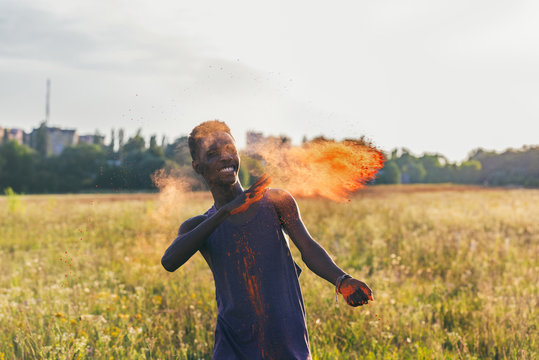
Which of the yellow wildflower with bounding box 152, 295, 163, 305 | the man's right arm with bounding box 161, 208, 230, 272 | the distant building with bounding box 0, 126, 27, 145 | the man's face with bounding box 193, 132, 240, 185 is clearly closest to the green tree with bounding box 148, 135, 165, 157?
the man's face with bounding box 193, 132, 240, 185

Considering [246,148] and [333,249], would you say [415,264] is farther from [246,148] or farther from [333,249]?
[246,148]

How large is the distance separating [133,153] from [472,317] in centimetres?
400

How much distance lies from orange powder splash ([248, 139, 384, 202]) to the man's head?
10.2 inches

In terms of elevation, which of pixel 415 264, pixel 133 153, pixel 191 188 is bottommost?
pixel 415 264

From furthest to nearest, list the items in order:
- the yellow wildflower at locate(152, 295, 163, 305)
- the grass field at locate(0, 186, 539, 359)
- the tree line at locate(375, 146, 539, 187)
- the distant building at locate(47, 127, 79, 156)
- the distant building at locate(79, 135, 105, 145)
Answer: the distant building at locate(47, 127, 79, 156) → the tree line at locate(375, 146, 539, 187) → the distant building at locate(79, 135, 105, 145) → the yellow wildflower at locate(152, 295, 163, 305) → the grass field at locate(0, 186, 539, 359)

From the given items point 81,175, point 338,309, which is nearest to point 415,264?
point 338,309

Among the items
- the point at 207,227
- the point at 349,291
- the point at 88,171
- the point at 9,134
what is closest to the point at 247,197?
the point at 207,227

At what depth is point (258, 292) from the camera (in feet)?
6.52

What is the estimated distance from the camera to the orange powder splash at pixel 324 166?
7.38 ft

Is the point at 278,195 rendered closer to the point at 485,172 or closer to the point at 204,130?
the point at 204,130

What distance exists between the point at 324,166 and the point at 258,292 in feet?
2.59

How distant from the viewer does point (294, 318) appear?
200cm

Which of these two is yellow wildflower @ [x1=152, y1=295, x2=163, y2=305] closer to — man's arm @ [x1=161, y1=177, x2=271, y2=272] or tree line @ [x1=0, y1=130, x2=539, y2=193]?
man's arm @ [x1=161, y1=177, x2=271, y2=272]

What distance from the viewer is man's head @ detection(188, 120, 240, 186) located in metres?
1.97
